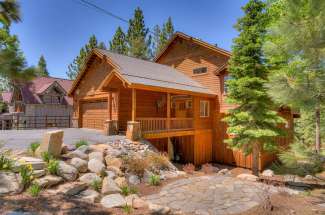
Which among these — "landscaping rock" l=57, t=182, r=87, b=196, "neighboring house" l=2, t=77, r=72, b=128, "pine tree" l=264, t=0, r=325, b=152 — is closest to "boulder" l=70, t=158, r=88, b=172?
"landscaping rock" l=57, t=182, r=87, b=196

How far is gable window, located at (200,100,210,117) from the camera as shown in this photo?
15242 mm

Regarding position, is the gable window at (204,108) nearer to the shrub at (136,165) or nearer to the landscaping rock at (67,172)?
the shrub at (136,165)

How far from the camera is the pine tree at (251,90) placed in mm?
10016

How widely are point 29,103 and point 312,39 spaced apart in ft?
89.8

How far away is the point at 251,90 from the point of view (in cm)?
998

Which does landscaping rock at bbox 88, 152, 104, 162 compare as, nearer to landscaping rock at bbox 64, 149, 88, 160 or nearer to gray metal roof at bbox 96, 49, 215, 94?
landscaping rock at bbox 64, 149, 88, 160

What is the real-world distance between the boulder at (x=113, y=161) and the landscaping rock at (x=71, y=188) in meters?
1.75

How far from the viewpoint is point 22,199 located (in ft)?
15.7

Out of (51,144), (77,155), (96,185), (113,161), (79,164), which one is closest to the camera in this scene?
(96,185)

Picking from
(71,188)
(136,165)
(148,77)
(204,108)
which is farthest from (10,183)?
(204,108)

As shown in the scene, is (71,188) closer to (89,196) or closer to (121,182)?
(89,196)

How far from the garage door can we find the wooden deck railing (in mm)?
4175

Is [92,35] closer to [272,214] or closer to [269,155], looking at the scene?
[269,155]

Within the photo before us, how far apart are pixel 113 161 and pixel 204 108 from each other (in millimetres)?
8977
